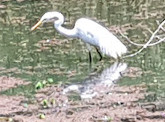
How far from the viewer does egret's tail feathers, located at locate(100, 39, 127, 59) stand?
8.55 metres

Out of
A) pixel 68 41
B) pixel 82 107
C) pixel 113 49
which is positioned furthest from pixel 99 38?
pixel 82 107

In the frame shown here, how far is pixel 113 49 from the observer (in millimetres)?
8547

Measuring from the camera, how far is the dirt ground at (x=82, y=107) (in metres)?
6.45

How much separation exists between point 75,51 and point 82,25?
626 millimetres

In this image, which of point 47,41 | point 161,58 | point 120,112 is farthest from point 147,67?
point 47,41

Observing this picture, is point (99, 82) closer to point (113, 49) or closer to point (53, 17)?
point (113, 49)

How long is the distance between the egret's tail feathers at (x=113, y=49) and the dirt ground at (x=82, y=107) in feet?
3.79

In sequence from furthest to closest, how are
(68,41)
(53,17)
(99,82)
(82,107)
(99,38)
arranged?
1. (68,41)
2. (53,17)
3. (99,38)
4. (99,82)
5. (82,107)

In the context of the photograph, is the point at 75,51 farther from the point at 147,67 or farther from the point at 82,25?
the point at 147,67

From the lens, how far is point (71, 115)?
6.59m

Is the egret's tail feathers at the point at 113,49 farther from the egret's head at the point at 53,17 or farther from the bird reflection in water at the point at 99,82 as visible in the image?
the egret's head at the point at 53,17

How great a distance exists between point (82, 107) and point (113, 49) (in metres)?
1.94

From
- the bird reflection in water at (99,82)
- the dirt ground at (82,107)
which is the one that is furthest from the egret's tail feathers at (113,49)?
the dirt ground at (82,107)

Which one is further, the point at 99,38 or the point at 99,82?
the point at 99,38
